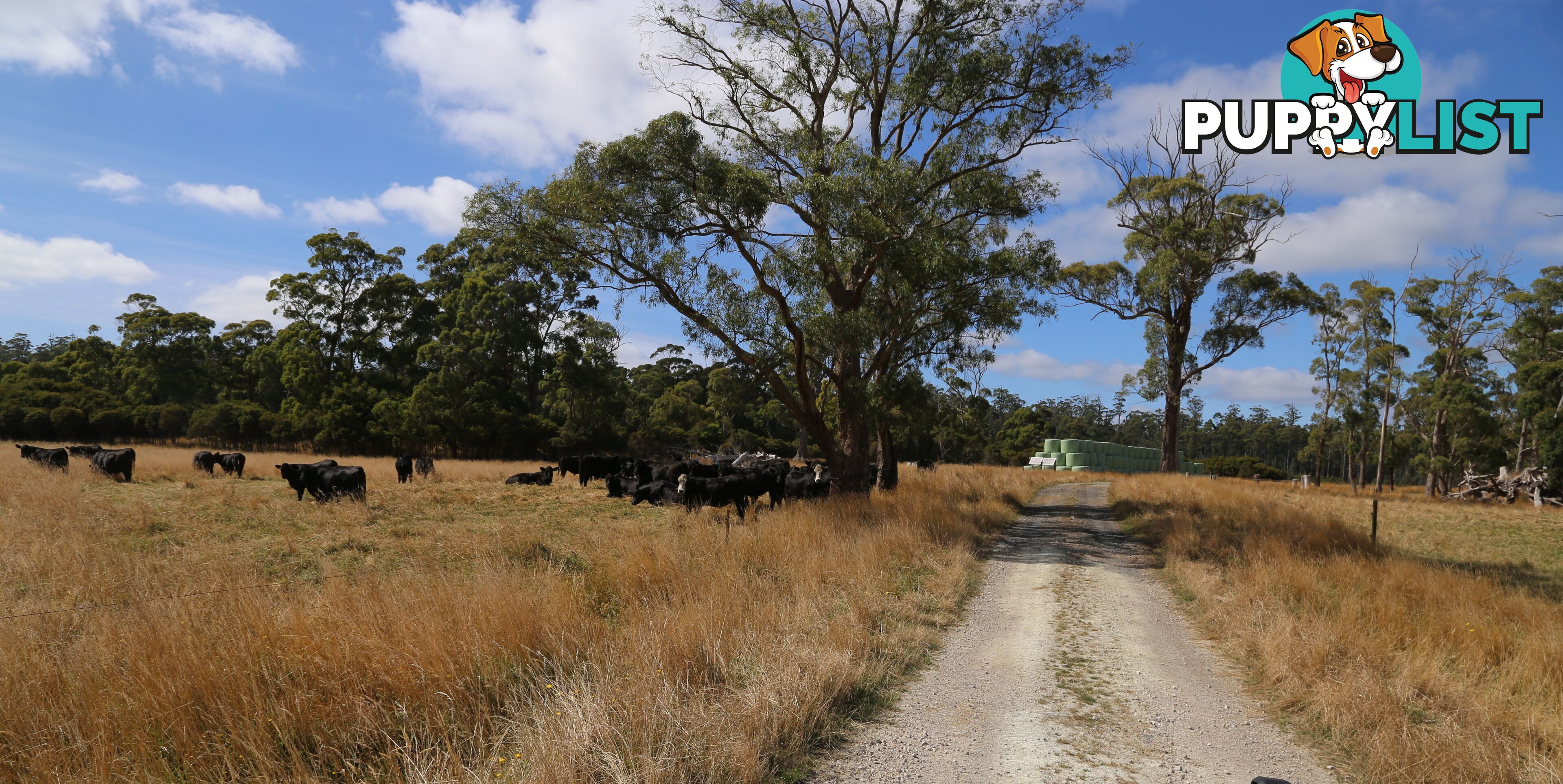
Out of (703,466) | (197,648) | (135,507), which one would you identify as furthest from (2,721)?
(703,466)

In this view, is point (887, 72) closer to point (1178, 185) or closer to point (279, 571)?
point (279, 571)

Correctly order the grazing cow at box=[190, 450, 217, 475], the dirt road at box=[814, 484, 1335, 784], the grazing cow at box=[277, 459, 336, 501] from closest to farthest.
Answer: the dirt road at box=[814, 484, 1335, 784], the grazing cow at box=[277, 459, 336, 501], the grazing cow at box=[190, 450, 217, 475]

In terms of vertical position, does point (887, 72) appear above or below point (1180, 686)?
above

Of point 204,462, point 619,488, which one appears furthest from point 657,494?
point 204,462

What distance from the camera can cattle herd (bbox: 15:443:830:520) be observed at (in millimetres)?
18172

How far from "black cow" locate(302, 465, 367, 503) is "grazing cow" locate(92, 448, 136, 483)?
585 centimetres

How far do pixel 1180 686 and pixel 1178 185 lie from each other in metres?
35.0

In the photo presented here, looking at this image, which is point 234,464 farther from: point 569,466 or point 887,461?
point 887,461

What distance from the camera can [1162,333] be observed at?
127ft

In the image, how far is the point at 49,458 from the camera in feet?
75.5

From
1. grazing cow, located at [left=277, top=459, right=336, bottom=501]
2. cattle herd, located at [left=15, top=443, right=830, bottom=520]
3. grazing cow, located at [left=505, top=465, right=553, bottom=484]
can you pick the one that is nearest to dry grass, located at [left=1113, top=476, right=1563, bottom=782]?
cattle herd, located at [left=15, top=443, right=830, bottom=520]

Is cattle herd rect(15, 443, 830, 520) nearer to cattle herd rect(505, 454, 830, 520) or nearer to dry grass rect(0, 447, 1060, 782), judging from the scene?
cattle herd rect(505, 454, 830, 520)

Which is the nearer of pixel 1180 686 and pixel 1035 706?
pixel 1035 706

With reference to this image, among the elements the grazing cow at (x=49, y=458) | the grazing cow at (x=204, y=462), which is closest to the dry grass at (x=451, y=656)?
the grazing cow at (x=49, y=458)
